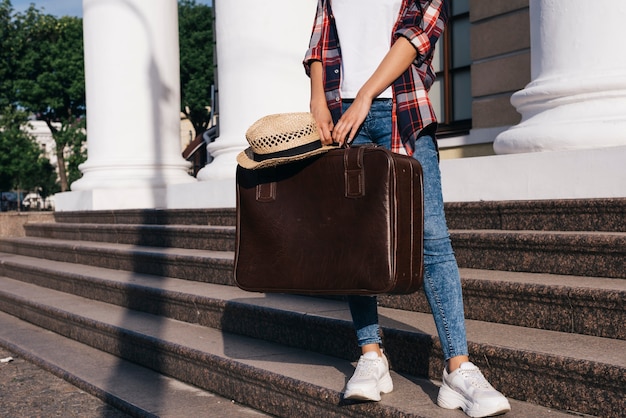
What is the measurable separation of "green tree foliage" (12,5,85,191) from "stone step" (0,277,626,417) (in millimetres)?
37790

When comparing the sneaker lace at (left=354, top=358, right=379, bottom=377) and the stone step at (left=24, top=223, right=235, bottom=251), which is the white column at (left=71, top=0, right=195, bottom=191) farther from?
the sneaker lace at (left=354, top=358, right=379, bottom=377)

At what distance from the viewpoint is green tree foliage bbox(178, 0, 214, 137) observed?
44.8 meters

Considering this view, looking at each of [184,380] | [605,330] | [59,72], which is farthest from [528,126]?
[59,72]

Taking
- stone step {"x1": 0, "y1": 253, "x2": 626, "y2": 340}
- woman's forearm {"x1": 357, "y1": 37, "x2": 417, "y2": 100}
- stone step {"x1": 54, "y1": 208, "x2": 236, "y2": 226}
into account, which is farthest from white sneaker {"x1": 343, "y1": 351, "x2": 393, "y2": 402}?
stone step {"x1": 54, "y1": 208, "x2": 236, "y2": 226}

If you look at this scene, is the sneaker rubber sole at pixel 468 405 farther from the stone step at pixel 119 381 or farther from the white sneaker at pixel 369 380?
the stone step at pixel 119 381

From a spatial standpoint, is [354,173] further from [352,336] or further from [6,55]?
[6,55]

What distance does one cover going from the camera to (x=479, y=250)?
4.74 metres

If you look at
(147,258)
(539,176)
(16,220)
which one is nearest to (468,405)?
(539,176)

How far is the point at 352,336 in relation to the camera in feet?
13.6

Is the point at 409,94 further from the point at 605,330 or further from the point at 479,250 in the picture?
the point at 479,250

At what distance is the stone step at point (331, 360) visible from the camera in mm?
3107

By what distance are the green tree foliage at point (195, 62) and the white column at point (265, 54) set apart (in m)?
36.7

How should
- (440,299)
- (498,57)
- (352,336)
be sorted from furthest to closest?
(498,57)
(352,336)
(440,299)

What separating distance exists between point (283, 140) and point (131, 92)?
8.74m
